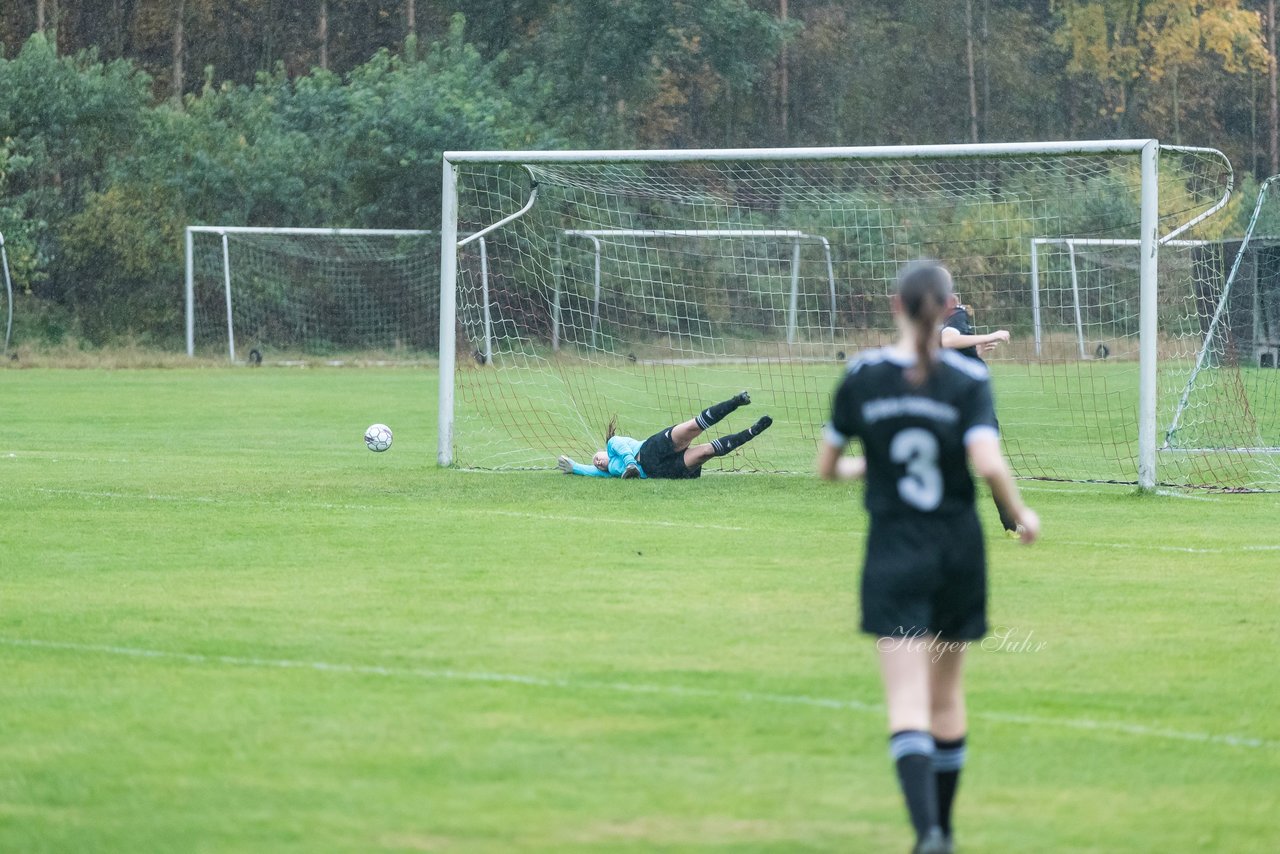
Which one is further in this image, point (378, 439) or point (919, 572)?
point (378, 439)

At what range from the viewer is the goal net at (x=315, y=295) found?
3850 cm

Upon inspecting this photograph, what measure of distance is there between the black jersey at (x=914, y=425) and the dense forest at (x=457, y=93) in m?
36.9

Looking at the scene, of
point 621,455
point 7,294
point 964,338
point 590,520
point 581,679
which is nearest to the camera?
point 581,679

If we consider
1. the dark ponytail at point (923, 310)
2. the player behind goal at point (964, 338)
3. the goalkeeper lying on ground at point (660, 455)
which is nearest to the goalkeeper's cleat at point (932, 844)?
the dark ponytail at point (923, 310)

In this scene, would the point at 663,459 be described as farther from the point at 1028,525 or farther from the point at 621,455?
the point at 1028,525

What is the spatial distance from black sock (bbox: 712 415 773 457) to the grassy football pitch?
119 cm

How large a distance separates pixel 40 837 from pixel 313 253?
3506 centimetres

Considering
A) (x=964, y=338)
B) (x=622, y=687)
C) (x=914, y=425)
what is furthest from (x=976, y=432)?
(x=964, y=338)

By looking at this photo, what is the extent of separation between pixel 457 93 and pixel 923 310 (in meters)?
39.9

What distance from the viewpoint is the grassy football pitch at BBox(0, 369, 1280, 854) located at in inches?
205

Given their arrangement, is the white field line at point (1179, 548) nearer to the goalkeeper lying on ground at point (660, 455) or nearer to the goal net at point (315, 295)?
the goalkeeper lying on ground at point (660, 455)

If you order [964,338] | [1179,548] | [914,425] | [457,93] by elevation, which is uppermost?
[457,93]

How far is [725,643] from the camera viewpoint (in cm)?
792

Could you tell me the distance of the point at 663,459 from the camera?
51.2ft
